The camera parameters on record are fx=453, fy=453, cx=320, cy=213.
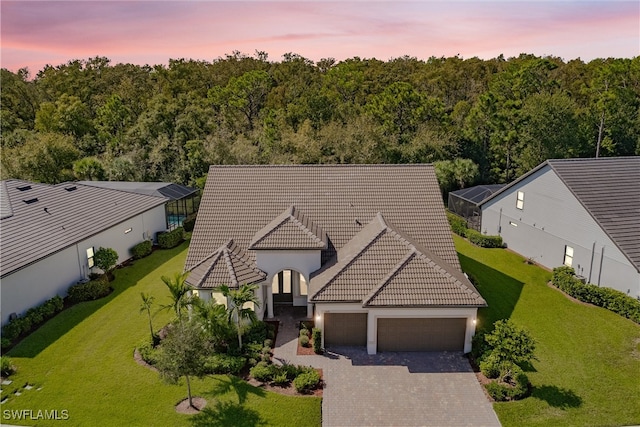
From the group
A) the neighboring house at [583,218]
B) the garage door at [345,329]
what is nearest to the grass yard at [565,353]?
the neighboring house at [583,218]

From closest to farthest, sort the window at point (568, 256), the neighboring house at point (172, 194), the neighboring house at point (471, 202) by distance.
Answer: the window at point (568, 256) < the neighboring house at point (471, 202) < the neighboring house at point (172, 194)

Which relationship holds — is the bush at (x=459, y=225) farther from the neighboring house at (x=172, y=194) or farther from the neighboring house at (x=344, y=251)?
the neighboring house at (x=172, y=194)

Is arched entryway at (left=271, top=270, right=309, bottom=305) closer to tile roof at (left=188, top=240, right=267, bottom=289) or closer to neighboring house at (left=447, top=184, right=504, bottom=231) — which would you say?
tile roof at (left=188, top=240, right=267, bottom=289)

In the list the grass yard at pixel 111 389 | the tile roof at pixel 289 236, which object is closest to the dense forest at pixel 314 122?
the tile roof at pixel 289 236

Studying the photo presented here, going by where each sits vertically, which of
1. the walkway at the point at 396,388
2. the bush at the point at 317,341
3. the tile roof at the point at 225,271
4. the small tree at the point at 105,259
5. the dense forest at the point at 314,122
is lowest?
→ the walkway at the point at 396,388

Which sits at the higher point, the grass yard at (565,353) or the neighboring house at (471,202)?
the neighboring house at (471,202)

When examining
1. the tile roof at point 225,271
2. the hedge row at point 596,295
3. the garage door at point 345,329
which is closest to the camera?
the garage door at point 345,329

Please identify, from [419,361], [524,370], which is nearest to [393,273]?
[419,361]

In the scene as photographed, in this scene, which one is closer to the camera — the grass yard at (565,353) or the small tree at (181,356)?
the small tree at (181,356)
